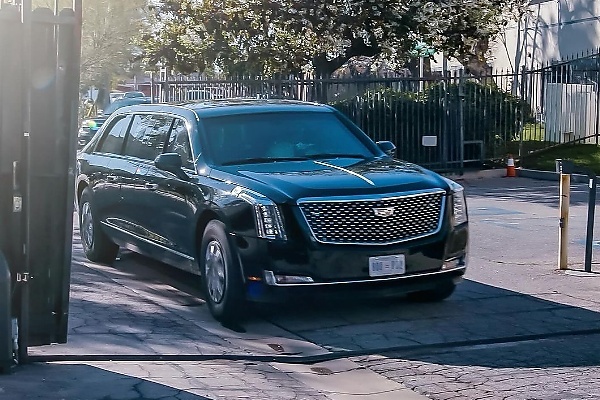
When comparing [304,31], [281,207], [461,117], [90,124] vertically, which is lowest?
[281,207]

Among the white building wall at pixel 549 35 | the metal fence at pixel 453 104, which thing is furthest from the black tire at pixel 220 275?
the white building wall at pixel 549 35

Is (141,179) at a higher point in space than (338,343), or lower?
higher

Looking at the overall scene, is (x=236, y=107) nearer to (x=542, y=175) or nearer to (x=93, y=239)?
(x=93, y=239)

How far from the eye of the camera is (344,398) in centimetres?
654

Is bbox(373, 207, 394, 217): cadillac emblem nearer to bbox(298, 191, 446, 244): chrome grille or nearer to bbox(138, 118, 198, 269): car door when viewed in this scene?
bbox(298, 191, 446, 244): chrome grille

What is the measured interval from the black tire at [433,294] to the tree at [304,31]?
50.5 ft

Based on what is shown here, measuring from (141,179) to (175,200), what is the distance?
0.84 meters

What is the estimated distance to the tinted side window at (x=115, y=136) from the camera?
35.6 ft

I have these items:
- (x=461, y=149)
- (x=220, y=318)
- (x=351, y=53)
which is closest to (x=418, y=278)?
(x=220, y=318)

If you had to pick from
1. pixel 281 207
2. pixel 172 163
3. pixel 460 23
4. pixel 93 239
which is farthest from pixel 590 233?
pixel 460 23

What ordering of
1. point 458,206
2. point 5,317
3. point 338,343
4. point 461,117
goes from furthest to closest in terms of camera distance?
point 461,117, point 458,206, point 338,343, point 5,317

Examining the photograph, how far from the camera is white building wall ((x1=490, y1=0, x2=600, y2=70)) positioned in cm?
3316

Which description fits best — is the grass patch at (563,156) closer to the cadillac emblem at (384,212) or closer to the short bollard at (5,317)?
the cadillac emblem at (384,212)

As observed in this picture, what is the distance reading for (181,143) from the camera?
31.1ft
